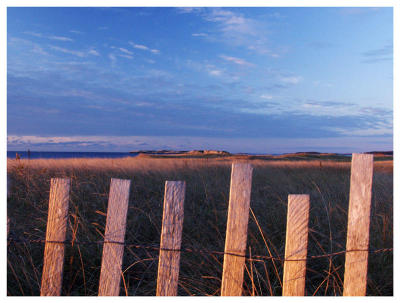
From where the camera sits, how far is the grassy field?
223 cm

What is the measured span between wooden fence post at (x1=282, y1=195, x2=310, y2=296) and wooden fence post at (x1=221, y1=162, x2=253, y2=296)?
267 millimetres

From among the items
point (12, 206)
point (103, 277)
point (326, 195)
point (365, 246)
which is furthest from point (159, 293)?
point (326, 195)

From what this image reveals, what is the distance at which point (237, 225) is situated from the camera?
61.6 inches

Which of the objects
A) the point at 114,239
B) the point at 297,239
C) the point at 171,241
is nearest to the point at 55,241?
the point at 114,239

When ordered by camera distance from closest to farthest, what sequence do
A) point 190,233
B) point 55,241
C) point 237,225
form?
point 237,225 → point 55,241 → point 190,233

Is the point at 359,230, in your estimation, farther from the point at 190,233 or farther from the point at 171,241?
the point at 190,233

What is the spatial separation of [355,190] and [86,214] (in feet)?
10.5

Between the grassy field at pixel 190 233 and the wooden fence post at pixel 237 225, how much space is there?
11cm

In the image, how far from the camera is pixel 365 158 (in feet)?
5.49

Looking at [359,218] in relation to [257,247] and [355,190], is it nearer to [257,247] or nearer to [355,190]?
[355,190]

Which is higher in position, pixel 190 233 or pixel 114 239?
pixel 114 239

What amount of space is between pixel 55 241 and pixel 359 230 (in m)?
1.89

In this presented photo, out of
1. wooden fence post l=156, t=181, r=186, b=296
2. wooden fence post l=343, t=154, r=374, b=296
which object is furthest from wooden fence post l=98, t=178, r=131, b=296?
wooden fence post l=343, t=154, r=374, b=296

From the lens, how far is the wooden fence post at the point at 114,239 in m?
1.61
